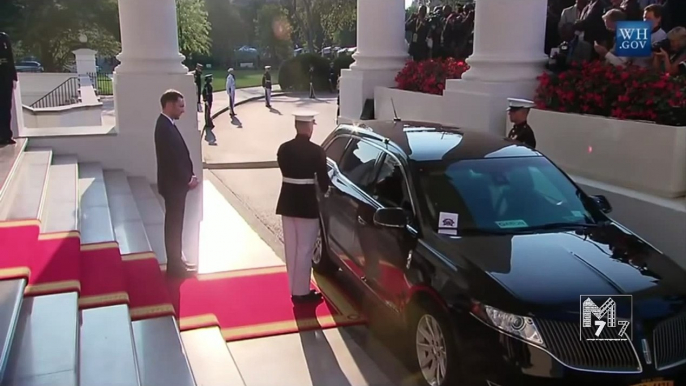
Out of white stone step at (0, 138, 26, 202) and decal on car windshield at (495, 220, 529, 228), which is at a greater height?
decal on car windshield at (495, 220, 529, 228)

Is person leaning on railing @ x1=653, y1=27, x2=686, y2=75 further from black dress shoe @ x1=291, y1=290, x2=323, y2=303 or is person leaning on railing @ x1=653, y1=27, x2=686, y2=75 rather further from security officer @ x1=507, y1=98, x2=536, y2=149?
black dress shoe @ x1=291, y1=290, x2=323, y2=303

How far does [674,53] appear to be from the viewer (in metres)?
7.71

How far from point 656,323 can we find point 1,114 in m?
8.50

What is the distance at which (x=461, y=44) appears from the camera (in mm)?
12781

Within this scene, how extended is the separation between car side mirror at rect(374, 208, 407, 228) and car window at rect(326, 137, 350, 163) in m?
1.99

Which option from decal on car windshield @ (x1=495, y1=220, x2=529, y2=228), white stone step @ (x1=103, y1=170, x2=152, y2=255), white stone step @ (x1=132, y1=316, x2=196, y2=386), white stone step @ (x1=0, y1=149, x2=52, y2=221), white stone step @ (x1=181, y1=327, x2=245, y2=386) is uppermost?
decal on car windshield @ (x1=495, y1=220, x2=529, y2=228)

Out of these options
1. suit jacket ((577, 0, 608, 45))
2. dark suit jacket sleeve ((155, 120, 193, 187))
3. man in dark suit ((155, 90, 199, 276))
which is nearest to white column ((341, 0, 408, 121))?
suit jacket ((577, 0, 608, 45))

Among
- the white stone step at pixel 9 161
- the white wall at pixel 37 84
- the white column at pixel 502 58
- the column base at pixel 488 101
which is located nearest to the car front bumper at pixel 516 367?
the white stone step at pixel 9 161

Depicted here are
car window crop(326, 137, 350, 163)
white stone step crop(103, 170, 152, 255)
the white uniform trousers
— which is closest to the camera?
the white uniform trousers

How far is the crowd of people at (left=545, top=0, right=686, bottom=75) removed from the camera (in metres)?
7.71

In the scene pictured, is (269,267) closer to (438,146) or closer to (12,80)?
(438,146)

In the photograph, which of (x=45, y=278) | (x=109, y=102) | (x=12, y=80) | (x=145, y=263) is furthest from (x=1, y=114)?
(x=109, y=102)

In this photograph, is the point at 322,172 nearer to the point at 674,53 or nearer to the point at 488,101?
the point at 488,101

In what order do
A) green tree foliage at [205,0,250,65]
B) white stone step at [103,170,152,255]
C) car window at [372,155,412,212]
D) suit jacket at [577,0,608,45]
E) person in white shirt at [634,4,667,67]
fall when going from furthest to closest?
green tree foliage at [205,0,250,65], suit jacket at [577,0,608,45], person in white shirt at [634,4,667,67], white stone step at [103,170,152,255], car window at [372,155,412,212]
